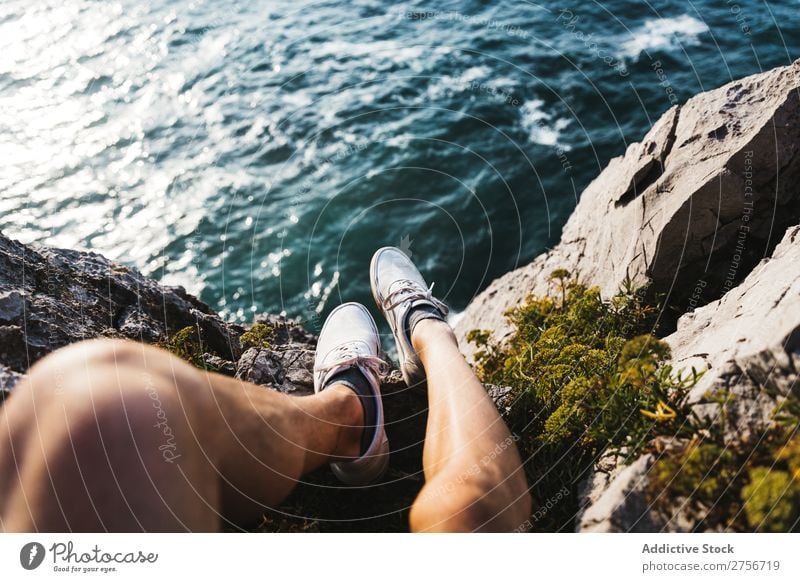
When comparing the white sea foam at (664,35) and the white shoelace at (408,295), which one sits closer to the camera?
the white shoelace at (408,295)

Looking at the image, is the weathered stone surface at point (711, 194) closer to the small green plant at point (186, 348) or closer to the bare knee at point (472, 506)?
the bare knee at point (472, 506)

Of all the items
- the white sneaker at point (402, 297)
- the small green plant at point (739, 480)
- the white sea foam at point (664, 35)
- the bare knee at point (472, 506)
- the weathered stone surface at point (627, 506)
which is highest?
the white sea foam at point (664, 35)

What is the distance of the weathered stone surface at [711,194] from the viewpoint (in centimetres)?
371

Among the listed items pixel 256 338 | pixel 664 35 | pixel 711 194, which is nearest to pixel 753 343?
pixel 711 194

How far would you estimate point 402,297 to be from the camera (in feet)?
15.4

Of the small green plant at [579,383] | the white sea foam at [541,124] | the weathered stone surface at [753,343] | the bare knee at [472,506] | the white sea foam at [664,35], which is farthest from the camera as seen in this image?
the white sea foam at [664,35]

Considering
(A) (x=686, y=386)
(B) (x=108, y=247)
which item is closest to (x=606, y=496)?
(A) (x=686, y=386)

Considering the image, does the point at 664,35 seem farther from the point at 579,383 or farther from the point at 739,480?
the point at 739,480

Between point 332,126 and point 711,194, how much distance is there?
206 inches

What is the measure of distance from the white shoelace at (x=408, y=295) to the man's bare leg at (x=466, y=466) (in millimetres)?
1214

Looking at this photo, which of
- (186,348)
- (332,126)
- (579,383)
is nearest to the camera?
(579,383)

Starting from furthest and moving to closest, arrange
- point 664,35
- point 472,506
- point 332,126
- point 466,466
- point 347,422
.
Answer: point 664,35, point 332,126, point 347,422, point 466,466, point 472,506

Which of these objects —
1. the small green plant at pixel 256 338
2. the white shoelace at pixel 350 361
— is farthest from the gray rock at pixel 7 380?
the white shoelace at pixel 350 361
